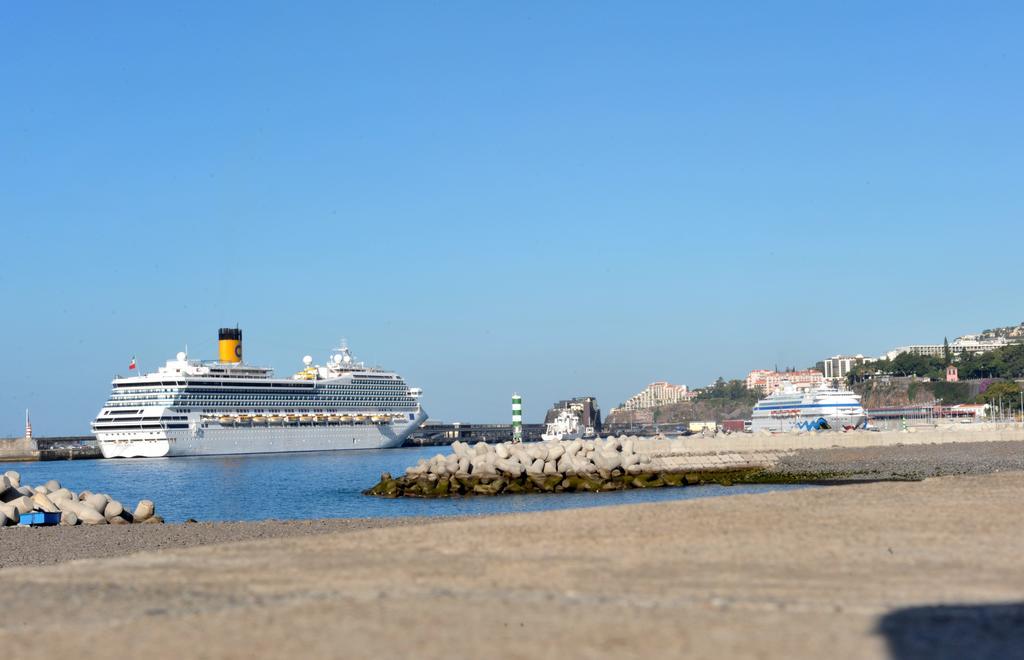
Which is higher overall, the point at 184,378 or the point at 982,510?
the point at 184,378

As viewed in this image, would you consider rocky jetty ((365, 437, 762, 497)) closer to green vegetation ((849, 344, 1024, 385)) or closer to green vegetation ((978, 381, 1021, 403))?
green vegetation ((978, 381, 1021, 403))

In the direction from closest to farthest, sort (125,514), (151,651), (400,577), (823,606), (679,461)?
(151,651) → (823,606) → (400,577) → (125,514) → (679,461)

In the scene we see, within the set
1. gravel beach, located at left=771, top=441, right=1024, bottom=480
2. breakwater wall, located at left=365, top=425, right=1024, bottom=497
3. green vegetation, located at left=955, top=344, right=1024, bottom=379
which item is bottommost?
gravel beach, located at left=771, top=441, right=1024, bottom=480

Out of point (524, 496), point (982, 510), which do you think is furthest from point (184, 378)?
point (982, 510)

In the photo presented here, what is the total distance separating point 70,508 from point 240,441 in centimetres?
5841

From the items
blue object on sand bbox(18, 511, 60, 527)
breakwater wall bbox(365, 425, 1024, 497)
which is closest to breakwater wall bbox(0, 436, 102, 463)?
breakwater wall bbox(365, 425, 1024, 497)

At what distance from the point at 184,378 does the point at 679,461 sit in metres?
46.1

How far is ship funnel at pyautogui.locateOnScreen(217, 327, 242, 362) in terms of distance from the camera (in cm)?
8725

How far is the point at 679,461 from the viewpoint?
41531 mm

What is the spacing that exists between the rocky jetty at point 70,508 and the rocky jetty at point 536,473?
453 inches

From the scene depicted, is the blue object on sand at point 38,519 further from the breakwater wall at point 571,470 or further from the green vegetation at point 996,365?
the green vegetation at point 996,365

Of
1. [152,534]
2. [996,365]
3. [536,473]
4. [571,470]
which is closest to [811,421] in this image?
[571,470]

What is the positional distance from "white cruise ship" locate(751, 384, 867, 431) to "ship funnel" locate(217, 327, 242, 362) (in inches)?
1567

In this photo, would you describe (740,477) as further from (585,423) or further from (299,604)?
(585,423)
